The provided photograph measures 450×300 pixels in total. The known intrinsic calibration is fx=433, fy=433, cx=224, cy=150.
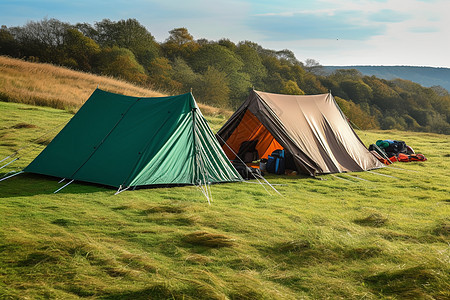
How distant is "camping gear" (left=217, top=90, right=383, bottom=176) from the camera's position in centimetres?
848

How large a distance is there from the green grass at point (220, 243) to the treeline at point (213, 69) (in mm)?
30182

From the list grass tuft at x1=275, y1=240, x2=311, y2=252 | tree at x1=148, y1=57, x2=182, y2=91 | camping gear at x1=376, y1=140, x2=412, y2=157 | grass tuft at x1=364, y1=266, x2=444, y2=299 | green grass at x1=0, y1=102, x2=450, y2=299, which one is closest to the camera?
grass tuft at x1=364, y1=266, x2=444, y2=299

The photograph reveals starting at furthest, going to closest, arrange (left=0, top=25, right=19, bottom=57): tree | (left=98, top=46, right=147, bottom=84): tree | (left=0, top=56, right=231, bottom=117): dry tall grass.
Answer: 1. (left=98, top=46, right=147, bottom=84): tree
2. (left=0, top=25, right=19, bottom=57): tree
3. (left=0, top=56, right=231, bottom=117): dry tall grass

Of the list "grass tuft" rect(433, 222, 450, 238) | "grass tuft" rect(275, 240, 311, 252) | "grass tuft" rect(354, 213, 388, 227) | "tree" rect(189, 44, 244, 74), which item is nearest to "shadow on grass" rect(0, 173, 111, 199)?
"grass tuft" rect(275, 240, 311, 252)

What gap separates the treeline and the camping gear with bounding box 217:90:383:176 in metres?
27.0

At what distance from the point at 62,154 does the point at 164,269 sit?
449cm

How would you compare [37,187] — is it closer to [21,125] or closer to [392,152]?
[21,125]

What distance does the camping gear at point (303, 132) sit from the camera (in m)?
8.48

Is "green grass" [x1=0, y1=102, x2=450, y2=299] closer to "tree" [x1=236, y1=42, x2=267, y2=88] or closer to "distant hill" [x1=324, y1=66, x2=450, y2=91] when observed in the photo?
"tree" [x1=236, y1=42, x2=267, y2=88]

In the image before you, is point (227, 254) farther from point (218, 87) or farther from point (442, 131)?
point (442, 131)

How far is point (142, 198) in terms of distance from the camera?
5.97 m

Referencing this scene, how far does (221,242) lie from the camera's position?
4125 mm

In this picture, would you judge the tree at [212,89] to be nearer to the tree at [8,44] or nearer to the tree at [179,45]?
the tree at [179,45]

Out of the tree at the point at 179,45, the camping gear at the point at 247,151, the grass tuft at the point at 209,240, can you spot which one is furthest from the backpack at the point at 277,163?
the tree at the point at 179,45
